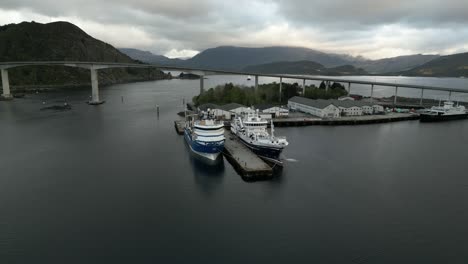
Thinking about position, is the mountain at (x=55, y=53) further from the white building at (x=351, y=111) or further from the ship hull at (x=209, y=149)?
the white building at (x=351, y=111)

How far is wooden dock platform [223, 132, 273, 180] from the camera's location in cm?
1541

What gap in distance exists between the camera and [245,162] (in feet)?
55.0

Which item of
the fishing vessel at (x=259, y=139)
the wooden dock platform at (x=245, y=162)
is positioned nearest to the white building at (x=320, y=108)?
the fishing vessel at (x=259, y=139)

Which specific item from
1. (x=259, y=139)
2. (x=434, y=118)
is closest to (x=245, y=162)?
(x=259, y=139)

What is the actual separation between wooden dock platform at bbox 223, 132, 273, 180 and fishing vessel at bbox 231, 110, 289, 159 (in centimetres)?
52

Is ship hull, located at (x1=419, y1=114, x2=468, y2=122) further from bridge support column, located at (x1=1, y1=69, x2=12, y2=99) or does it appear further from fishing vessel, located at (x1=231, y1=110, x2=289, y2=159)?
bridge support column, located at (x1=1, y1=69, x2=12, y2=99)

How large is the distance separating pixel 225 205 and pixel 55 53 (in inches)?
4336

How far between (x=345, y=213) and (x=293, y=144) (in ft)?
34.7

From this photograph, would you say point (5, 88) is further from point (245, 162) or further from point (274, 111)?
point (245, 162)

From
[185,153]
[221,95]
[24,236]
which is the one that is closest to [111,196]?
[24,236]

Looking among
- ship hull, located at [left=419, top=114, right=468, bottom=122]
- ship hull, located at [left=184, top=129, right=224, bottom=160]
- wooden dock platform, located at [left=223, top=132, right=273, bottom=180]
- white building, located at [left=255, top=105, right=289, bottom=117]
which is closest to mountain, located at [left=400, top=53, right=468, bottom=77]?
ship hull, located at [left=419, top=114, right=468, bottom=122]

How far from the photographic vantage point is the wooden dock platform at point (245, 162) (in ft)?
50.6

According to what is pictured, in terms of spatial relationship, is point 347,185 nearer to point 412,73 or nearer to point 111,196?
point 111,196

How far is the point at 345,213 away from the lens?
12.1 m
